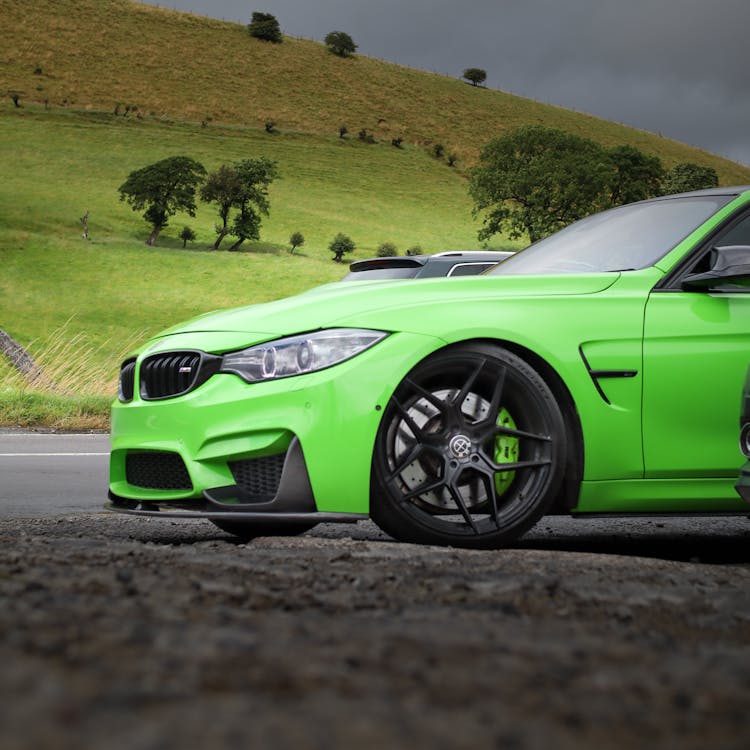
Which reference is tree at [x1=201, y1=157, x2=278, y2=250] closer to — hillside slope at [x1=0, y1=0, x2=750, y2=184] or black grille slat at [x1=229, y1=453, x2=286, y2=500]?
hillside slope at [x1=0, y1=0, x2=750, y2=184]

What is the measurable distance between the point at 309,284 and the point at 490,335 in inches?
2205

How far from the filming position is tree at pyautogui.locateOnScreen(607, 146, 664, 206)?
67938 mm

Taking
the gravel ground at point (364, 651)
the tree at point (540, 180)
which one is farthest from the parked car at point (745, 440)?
the tree at point (540, 180)

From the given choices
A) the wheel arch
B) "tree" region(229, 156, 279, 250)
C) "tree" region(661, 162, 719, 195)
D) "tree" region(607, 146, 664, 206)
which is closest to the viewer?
the wheel arch

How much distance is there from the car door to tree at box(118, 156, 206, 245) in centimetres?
6771

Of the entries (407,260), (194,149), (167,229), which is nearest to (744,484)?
(407,260)

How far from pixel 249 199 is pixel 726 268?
68980 mm

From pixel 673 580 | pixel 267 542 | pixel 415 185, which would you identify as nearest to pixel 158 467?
pixel 267 542

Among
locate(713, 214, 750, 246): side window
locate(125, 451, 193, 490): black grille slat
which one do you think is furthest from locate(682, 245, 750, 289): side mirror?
locate(125, 451, 193, 490): black grille slat

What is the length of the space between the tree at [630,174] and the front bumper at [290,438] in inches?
2562

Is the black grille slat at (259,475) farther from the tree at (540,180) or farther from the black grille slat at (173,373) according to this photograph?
the tree at (540,180)

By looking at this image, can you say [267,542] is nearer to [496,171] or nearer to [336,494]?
[336,494]

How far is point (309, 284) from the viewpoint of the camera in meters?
60.4

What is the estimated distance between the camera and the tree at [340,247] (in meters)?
71.0
